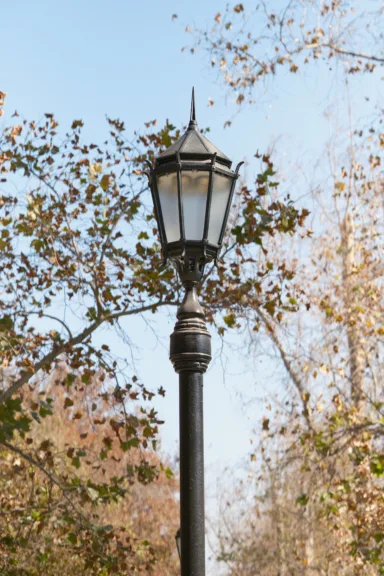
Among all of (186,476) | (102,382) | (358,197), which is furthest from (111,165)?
(358,197)

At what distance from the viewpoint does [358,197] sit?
1532 cm

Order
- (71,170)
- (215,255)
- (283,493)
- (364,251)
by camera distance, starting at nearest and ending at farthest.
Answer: (215,255) → (71,170) → (364,251) → (283,493)

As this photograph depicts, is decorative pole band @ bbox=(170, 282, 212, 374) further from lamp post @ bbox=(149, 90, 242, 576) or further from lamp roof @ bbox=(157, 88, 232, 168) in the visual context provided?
lamp roof @ bbox=(157, 88, 232, 168)

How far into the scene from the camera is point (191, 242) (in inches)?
166

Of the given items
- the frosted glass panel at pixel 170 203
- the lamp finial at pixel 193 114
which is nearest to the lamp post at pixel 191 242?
the frosted glass panel at pixel 170 203

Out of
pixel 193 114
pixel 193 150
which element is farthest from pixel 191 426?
pixel 193 114

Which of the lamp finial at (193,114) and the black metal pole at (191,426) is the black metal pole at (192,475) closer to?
the black metal pole at (191,426)

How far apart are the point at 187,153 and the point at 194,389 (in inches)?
50.0

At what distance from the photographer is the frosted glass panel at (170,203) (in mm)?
4207

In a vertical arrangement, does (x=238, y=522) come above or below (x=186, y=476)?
above

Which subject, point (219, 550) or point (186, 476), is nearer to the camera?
point (186, 476)

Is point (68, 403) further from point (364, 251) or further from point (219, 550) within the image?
point (219, 550)

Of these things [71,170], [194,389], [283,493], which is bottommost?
[194,389]

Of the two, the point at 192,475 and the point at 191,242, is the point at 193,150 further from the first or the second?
the point at 192,475
